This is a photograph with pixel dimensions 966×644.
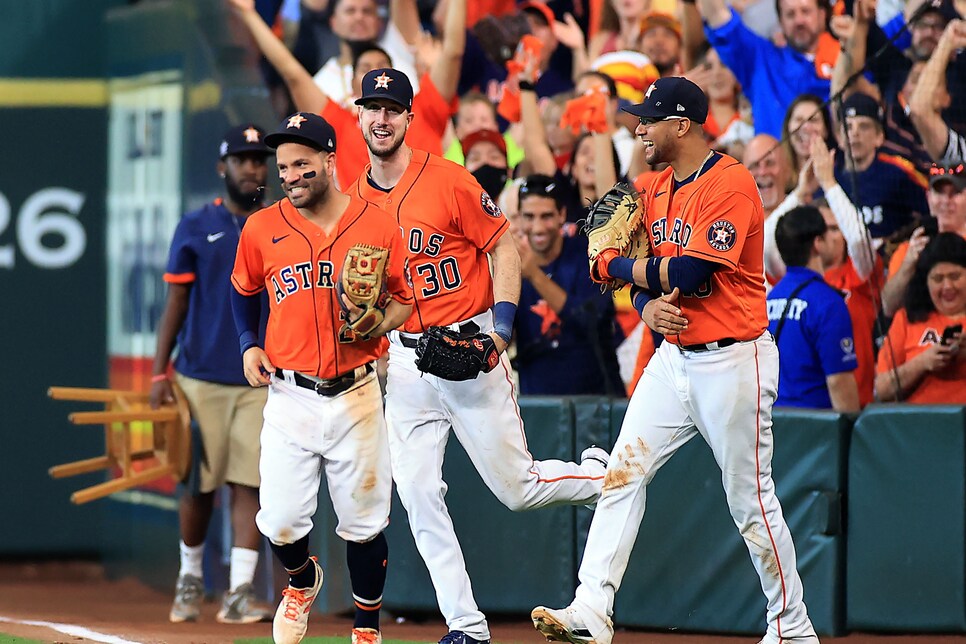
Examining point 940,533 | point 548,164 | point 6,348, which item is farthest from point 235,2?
point 940,533

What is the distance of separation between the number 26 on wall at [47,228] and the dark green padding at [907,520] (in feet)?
19.6

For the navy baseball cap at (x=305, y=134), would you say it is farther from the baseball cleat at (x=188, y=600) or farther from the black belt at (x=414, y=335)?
the baseball cleat at (x=188, y=600)

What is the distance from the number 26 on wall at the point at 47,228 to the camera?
1022 centimetres

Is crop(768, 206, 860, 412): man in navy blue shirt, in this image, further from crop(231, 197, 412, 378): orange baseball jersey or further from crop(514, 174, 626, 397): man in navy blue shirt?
crop(231, 197, 412, 378): orange baseball jersey

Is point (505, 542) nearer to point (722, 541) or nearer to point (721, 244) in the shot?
point (722, 541)

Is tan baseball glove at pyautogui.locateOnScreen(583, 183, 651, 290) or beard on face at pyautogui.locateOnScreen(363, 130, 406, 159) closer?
tan baseball glove at pyautogui.locateOnScreen(583, 183, 651, 290)

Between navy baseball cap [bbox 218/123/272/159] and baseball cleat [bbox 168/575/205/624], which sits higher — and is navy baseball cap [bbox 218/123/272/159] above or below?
above

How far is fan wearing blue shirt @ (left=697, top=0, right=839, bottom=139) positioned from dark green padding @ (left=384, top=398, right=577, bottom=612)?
219 centimetres

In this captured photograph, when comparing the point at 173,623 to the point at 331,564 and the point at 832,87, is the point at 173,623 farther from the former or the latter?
the point at 832,87

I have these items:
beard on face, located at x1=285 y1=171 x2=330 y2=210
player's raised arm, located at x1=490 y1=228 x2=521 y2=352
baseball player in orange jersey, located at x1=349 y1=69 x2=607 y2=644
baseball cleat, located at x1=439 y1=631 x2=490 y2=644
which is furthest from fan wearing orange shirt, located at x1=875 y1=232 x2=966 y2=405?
beard on face, located at x1=285 y1=171 x2=330 y2=210

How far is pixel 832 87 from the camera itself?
7.72 metres

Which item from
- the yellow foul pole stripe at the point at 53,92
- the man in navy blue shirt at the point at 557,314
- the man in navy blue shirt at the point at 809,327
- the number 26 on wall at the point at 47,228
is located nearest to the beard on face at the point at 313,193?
the man in navy blue shirt at the point at 557,314

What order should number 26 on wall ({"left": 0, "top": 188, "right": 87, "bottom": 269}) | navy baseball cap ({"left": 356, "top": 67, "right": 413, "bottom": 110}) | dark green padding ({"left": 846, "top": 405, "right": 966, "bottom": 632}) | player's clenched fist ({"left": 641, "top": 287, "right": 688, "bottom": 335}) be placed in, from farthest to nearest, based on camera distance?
number 26 on wall ({"left": 0, "top": 188, "right": 87, "bottom": 269}), dark green padding ({"left": 846, "top": 405, "right": 966, "bottom": 632}), navy baseball cap ({"left": 356, "top": 67, "right": 413, "bottom": 110}), player's clenched fist ({"left": 641, "top": 287, "right": 688, "bottom": 335})

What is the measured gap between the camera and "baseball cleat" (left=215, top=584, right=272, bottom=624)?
7.34 meters
